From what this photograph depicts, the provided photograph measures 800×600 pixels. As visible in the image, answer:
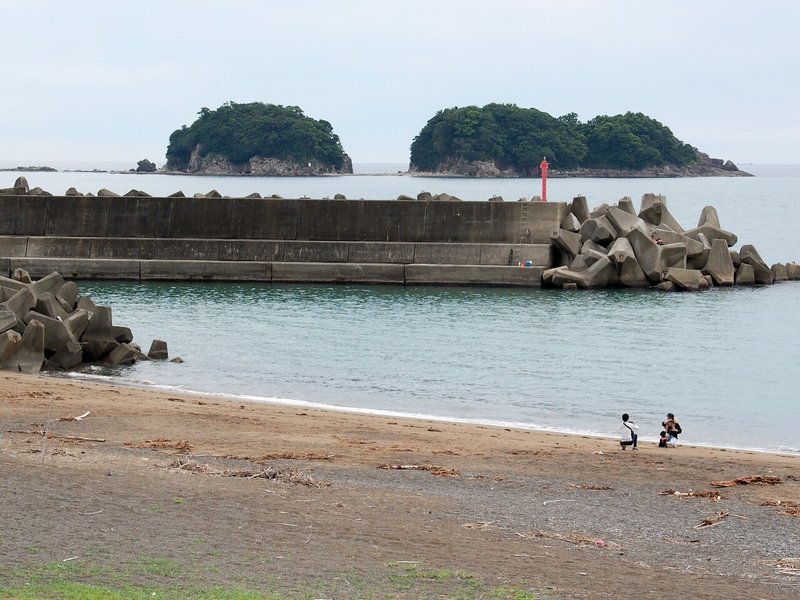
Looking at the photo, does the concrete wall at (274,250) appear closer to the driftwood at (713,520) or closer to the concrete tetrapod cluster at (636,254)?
the concrete tetrapod cluster at (636,254)

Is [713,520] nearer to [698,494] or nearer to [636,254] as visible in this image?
[698,494]

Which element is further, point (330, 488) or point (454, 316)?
point (454, 316)

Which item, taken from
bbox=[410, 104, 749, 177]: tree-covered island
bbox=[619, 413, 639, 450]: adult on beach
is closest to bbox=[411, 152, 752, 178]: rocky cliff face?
bbox=[410, 104, 749, 177]: tree-covered island

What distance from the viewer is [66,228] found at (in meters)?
38.6

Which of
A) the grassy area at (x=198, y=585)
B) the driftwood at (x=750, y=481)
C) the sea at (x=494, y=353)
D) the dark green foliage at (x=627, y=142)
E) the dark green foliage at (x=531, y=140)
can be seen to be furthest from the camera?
the dark green foliage at (x=627, y=142)

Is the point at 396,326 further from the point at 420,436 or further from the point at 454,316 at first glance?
the point at 420,436

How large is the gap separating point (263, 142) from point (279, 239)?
5624 inches

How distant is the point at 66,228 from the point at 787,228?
5468 cm

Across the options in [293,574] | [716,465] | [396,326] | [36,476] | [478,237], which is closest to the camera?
[293,574]

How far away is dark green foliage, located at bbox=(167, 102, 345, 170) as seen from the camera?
586ft

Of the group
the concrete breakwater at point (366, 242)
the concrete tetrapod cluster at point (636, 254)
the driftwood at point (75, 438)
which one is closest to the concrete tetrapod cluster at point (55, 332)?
the driftwood at point (75, 438)

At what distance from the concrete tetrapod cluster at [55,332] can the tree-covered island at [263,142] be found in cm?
15606

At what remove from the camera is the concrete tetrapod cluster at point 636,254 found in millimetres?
35750

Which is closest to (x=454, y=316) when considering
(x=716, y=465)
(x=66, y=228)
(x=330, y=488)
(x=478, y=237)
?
(x=478, y=237)
